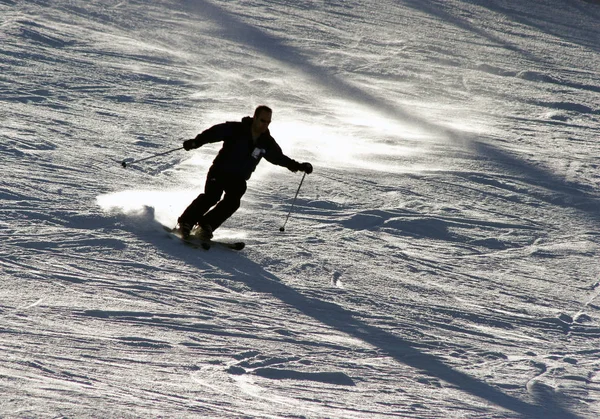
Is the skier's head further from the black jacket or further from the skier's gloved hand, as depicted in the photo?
the skier's gloved hand

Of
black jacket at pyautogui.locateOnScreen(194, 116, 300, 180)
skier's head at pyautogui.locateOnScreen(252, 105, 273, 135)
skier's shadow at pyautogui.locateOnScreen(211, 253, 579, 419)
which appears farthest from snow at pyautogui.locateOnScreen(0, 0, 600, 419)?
skier's head at pyautogui.locateOnScreen(252, 105, 273, 135)

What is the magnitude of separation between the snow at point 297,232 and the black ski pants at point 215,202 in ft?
0.84

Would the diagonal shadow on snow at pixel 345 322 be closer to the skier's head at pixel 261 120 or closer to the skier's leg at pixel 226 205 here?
the skier's leg at pixel 226 205

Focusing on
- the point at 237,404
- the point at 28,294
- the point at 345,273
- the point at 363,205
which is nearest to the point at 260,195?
the point at 363,205

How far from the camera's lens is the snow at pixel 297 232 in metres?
4.45

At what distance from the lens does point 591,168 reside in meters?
10.1

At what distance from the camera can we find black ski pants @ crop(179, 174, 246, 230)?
6.14 meters

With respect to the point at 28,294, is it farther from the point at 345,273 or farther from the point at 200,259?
the point at 345,273

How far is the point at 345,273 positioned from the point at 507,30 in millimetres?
12377

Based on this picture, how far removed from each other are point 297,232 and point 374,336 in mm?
1899

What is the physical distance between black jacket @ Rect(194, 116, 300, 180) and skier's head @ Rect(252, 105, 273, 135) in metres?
0.05

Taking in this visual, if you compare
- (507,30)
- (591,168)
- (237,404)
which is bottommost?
(237,404)

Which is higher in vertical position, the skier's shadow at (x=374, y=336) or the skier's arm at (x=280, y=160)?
the skier's arm at (x=280, y=160)

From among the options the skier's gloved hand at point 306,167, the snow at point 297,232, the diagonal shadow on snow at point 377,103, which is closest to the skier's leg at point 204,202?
the snow at point 297,232
